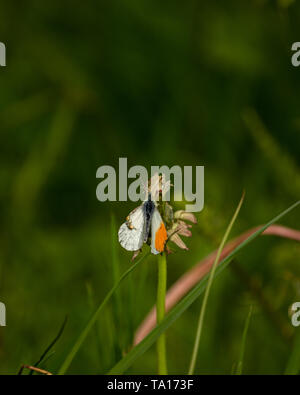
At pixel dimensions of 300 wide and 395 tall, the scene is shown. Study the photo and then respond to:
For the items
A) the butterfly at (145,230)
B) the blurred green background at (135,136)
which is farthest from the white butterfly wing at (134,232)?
the blurred green background at (135,136)

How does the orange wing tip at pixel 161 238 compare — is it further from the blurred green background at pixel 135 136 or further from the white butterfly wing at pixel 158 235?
the blurred green background at pixel 135 136

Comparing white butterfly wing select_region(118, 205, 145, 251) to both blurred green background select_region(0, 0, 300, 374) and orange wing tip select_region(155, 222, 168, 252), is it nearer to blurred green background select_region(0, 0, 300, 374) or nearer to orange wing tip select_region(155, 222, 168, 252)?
orange wing tip select_region(155, 222, 168, 252)

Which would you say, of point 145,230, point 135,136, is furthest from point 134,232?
point 135,136

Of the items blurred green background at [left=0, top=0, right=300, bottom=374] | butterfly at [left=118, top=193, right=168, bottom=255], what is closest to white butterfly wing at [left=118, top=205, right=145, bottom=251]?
butterfly at [left=118, top=193, right=168, bottom=255]

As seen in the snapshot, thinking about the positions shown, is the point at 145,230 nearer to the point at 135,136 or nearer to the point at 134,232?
the point at 134,232

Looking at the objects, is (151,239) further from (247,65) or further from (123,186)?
(247,65)

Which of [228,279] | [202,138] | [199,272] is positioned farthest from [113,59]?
[199,272]

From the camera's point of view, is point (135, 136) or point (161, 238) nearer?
point (161, 238)
